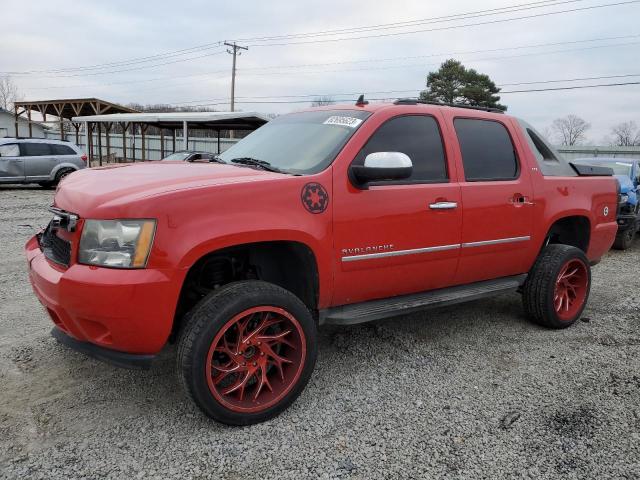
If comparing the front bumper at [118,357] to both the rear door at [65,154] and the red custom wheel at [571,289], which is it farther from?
the rear door at [65,154]

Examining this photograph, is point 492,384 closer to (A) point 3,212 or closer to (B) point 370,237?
(B) point 370,237

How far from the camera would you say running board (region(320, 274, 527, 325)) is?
3.29 metres

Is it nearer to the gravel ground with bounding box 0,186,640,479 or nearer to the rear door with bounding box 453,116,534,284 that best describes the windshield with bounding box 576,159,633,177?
the rear door with bounding box 453,116,534,284

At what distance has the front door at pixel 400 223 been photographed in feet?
10.4

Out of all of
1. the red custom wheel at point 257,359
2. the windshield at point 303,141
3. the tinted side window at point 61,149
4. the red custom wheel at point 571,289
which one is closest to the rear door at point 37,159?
the tinted side window at point 61,149

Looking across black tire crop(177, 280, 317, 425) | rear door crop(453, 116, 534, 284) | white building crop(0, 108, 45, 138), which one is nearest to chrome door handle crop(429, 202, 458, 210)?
rear door crop(453, 116, 534, 284)

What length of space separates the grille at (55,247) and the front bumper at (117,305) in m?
0.13

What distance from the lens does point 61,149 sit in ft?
54.6

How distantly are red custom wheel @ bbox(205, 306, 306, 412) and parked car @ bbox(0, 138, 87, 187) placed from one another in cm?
1455

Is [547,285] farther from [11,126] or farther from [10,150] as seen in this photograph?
[11,126]

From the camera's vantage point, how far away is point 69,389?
3.19 m

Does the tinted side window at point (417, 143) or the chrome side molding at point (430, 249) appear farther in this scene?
the tinted side window at point (417, 143)

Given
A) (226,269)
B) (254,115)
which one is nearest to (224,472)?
(226,269)

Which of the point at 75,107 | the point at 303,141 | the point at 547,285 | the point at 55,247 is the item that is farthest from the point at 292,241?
the point at 75,107
